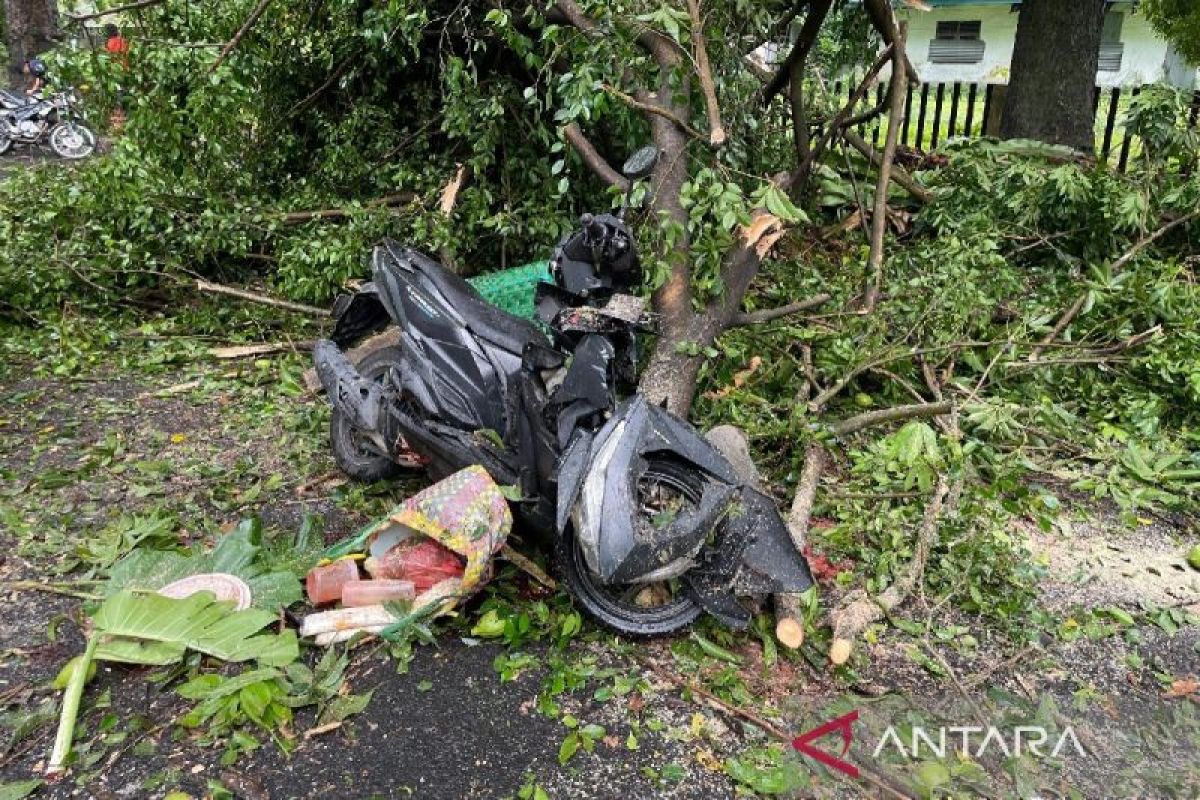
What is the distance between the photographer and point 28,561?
3445 mm

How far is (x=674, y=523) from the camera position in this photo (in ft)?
9.18

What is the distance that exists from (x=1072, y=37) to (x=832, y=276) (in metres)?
3.70

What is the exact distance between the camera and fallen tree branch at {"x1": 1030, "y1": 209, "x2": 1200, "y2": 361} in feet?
16.5

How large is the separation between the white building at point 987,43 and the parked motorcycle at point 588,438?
1723cm

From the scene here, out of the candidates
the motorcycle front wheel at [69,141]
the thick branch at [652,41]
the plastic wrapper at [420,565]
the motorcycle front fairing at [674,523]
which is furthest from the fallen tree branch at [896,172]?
the motorcycle front wheel at [69,141]

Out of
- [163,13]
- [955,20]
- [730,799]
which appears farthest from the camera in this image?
[955,20]

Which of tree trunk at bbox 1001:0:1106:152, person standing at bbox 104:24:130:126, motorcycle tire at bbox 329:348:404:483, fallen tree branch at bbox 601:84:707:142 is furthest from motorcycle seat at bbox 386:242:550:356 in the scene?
tree trunk at bbox 1001:0:1106:152

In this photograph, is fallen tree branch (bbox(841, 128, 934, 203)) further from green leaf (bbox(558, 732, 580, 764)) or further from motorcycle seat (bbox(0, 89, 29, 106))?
motorcycle seat (bbox(0, 89, 29, 106))

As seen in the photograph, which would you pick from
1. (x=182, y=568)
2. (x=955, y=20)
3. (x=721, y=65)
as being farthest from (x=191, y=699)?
(x=955, y=20)

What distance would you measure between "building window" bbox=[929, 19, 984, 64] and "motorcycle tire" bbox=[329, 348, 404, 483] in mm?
19034

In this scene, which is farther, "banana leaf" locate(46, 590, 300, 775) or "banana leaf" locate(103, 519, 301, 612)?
"banana leaf" locate(103, 519, 301, 612)

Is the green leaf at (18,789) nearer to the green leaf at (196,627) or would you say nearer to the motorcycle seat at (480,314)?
the green leaf at (196,627)

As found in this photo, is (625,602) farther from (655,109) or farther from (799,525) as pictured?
(655,109)

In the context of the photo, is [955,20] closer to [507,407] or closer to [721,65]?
[721,65]
